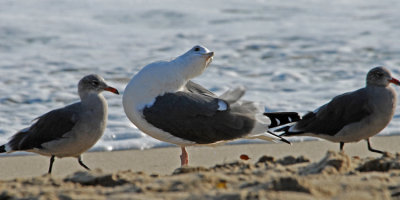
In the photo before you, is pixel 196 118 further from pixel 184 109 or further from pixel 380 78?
pixel 380 78

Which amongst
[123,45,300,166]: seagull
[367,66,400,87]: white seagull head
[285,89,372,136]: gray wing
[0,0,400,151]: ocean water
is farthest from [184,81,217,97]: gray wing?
[367,66,400,87]: white seagull head

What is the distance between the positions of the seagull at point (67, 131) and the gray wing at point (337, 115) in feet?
6.00

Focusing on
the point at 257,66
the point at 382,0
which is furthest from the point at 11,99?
the point at 382,0

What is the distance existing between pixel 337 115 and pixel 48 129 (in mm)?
2517

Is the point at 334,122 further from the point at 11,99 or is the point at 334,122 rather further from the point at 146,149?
the point at 11,99

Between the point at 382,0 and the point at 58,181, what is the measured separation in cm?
1297

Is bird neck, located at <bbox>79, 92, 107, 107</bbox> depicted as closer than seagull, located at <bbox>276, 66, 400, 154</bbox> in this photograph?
Yes

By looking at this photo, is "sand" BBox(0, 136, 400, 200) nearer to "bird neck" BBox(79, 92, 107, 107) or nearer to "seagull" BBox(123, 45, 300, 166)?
"seagull" BBox(123, 45, 300, 166)

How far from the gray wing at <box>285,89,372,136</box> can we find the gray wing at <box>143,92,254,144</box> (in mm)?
671

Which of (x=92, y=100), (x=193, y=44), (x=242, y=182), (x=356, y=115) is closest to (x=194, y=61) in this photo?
(x=92, y=100)

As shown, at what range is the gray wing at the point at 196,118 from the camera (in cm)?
541

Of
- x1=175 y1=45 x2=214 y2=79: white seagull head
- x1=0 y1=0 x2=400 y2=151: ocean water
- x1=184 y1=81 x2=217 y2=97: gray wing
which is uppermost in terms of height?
x1=175 y1=45 x2=214 y2=79: white seagull head

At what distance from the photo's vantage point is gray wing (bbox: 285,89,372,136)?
5.80 m

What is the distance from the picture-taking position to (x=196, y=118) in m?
5.47
